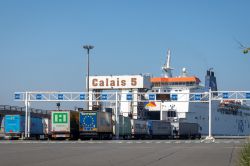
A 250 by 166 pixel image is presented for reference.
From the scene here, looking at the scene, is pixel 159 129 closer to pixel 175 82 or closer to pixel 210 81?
pixel 175 82

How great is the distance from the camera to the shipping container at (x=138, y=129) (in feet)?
217

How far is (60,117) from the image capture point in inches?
2125

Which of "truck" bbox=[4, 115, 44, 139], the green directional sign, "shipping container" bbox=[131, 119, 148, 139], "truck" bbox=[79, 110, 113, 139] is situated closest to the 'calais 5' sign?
"shipping container" bbox=[131, 119, 148, 139]

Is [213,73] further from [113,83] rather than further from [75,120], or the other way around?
[75,120]

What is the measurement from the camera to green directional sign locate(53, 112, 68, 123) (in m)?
53.8

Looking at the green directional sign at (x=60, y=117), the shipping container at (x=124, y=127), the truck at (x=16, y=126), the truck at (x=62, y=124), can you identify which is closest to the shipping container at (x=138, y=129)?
the shipping container at (x=124, y=127)

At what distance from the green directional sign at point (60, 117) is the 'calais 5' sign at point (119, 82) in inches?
1018

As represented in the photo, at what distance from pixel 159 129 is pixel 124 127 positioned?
9.98 meters

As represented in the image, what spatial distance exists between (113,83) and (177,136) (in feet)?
42.4

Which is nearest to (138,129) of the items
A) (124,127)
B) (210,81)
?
(124,127)

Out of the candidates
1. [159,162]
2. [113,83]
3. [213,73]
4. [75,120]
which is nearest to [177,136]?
[113,83]

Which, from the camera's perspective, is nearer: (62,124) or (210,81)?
(62,124)

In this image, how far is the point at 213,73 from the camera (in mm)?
104312

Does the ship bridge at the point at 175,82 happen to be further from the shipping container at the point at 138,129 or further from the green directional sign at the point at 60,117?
the green directional sign at the point at 60,117
